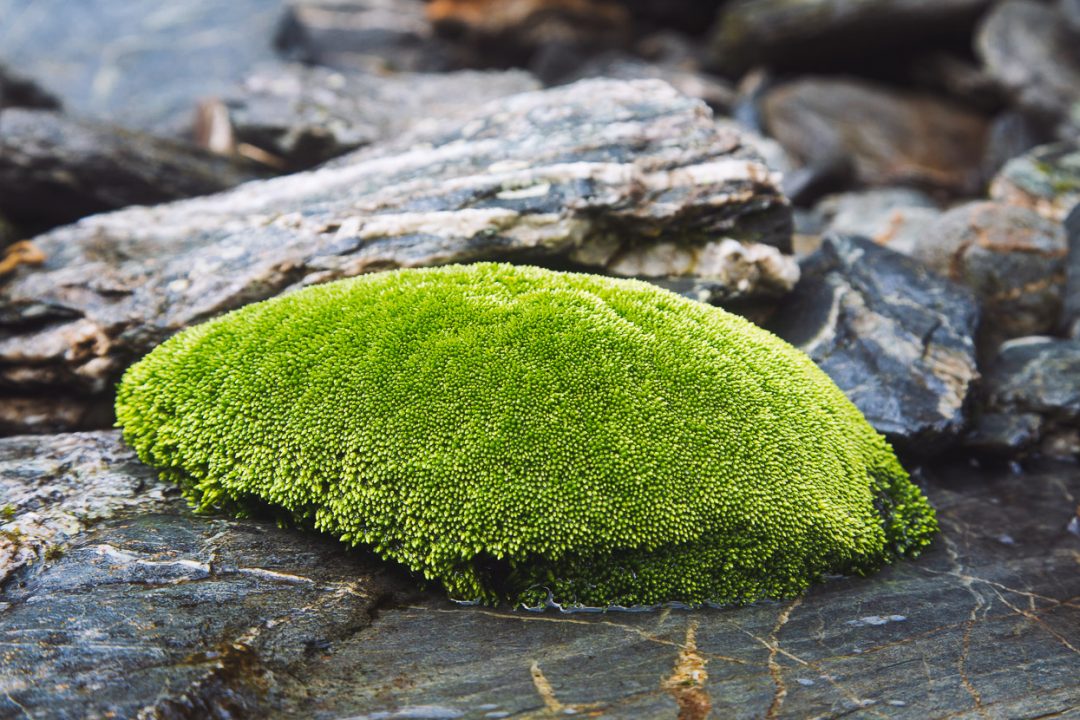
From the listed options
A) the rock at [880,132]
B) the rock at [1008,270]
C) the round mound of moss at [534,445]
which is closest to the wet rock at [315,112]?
the round mound of moss at [534,445]

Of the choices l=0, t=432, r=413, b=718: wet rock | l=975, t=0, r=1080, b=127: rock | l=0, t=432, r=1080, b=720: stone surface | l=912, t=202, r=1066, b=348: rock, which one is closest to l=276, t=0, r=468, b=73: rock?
l=975, t=0, r=1080, b=127: rock

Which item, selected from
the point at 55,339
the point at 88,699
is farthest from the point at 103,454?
the point at 88,699

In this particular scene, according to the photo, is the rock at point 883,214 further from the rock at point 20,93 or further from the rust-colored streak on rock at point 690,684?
the rock at point 20,93

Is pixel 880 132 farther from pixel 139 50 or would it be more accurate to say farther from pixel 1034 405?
pixel 139 50

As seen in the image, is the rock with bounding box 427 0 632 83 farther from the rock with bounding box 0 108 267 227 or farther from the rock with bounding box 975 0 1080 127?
the rock with bounding box 0 108 267 227

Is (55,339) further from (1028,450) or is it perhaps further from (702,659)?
(1028,450)

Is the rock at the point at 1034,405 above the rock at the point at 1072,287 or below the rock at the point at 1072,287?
below
